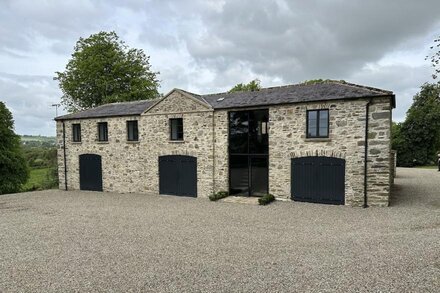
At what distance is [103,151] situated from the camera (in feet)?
59.6

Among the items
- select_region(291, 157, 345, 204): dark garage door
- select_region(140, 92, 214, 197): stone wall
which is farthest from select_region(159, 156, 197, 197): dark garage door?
select_region(291, 157, 345, 204): dark garage door

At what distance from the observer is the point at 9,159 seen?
933 inches

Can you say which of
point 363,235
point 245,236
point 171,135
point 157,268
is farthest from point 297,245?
point 171,135

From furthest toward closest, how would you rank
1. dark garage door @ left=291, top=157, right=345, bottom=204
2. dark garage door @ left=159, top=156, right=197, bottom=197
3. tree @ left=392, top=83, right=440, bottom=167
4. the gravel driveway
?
1. tree @ left=392, top=83, right=440, bottom=167
2. dark garage door @ left=159, top=156, right=197, bottom=197
3. dark garage door @ left=291, top=157, right=345, bottom=204
4. the gravel driveway

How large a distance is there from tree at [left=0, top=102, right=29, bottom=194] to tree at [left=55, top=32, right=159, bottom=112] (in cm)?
659

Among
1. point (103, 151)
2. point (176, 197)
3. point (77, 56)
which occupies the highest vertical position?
point (77, 56)

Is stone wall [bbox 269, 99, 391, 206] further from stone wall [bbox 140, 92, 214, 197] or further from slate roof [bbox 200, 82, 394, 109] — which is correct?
stone wall [bbox 140, 92, 214, 197]

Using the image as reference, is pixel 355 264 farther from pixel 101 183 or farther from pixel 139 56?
pixel 139 56

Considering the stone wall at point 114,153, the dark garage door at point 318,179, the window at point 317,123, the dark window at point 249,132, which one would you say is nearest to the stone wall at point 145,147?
the stone wall at point 114,153

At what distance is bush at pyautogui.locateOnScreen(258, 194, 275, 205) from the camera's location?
12767 millimetres

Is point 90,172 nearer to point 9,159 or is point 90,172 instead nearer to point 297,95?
point 9,159

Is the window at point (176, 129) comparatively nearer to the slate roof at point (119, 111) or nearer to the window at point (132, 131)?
the slate roof at point (119, 111)

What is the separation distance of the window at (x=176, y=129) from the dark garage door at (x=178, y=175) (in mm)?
1205

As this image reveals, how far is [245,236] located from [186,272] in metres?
2.85
